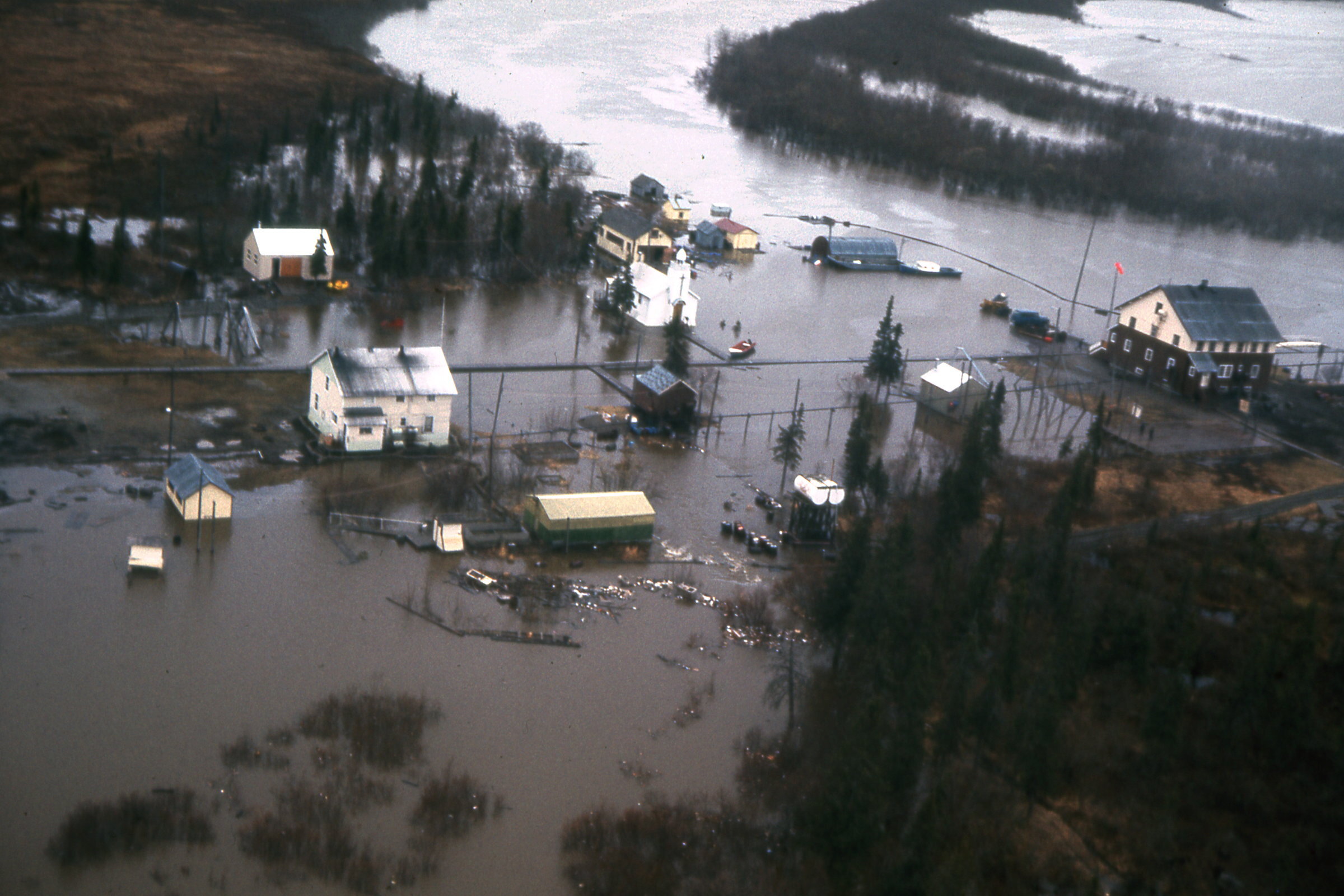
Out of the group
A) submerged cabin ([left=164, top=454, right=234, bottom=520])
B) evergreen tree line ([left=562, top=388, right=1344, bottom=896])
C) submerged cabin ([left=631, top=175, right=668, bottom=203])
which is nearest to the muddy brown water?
submerged cabin ([left=164, top=454, right=234, bottom=520])

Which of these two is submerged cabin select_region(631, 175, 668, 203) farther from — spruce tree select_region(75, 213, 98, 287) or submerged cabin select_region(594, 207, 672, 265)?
spruce tree select_region(75, 213, 98, 287)

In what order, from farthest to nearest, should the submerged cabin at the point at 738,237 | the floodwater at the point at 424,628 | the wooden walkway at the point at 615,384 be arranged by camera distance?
the submerged cabin at the point at 738,237 < the wooden walkway at the point at 615,384 < the floodwater at the point at 424,628

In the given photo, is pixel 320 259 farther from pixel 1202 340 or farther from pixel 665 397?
pixel 1202 340

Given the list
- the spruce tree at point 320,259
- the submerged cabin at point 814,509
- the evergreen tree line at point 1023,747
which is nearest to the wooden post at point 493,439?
the submerged cabin at point 814,509

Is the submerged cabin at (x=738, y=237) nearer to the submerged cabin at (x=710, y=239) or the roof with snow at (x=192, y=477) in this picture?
the submerged cabin at (x=710, y=239)

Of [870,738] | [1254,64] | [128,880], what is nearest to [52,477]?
[128,880]
